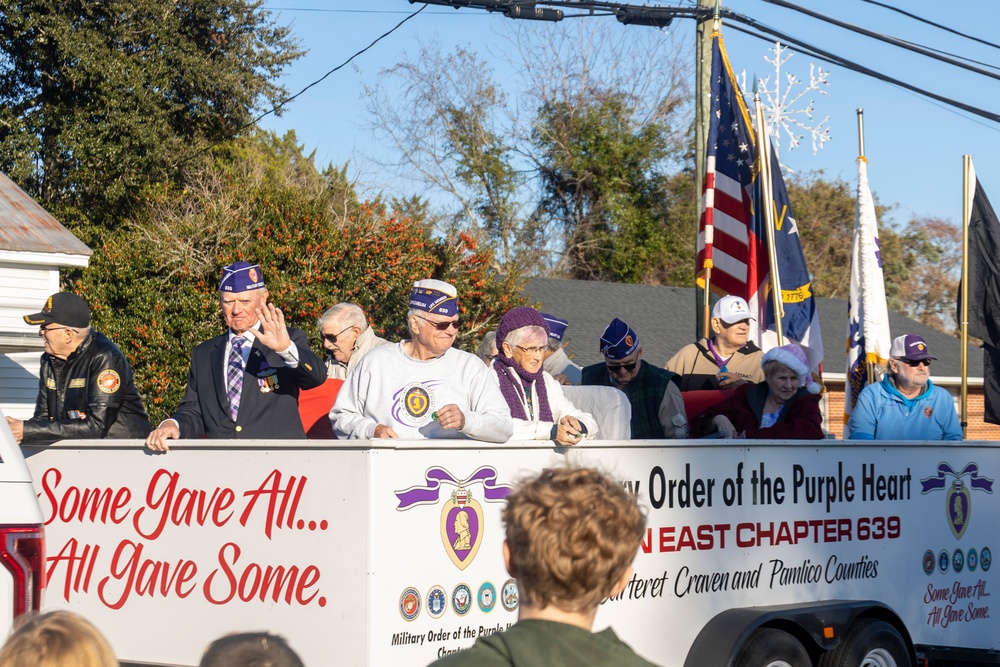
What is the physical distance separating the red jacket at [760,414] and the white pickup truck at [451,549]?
0.28 metres

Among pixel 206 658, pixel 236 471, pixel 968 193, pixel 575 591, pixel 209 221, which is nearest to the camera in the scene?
pixel 575 591

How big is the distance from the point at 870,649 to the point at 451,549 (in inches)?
105

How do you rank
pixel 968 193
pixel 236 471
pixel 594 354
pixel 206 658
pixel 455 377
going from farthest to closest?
pixel 594 354, pixel 968 193, pixel 455 377, pixel 236 471, pixel 206 658

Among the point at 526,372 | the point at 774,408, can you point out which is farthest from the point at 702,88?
the point at 526,372

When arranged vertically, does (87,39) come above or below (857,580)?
above

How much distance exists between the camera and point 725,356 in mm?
7934

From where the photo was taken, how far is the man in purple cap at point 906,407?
7.68 m

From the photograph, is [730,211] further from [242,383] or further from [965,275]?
[242,383]

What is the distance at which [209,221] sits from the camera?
19.9 meters

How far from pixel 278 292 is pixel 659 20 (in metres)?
7.02

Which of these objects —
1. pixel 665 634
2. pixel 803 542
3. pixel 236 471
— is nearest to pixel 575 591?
pixel 236 471

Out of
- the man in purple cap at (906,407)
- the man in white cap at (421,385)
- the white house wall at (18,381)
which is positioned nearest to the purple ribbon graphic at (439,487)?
the man in white cap at (421,385)

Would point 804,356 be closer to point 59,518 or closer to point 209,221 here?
point 59,518

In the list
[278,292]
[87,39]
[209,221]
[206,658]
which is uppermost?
[87,39]
